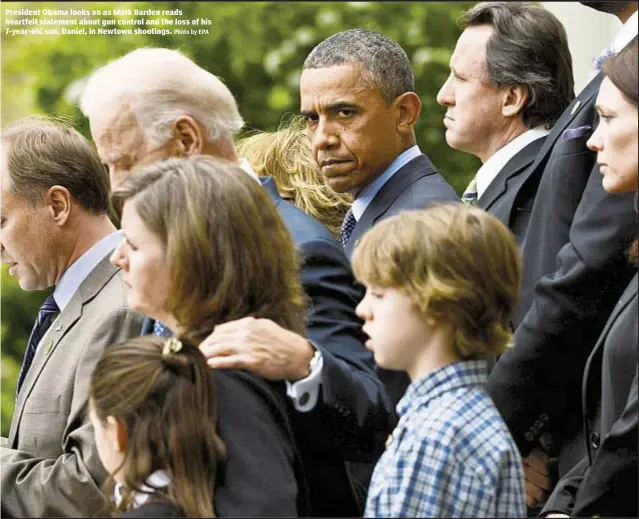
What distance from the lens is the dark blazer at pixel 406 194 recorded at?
15.5 feet

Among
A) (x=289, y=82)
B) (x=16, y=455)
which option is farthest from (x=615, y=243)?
(x=289, y=82)

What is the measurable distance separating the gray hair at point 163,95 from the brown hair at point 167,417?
99cm

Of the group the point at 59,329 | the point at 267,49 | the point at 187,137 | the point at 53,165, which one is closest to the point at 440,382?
the point at 187,137

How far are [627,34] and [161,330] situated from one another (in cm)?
169

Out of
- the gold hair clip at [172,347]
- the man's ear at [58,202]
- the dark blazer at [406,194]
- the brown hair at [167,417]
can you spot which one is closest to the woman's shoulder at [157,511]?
the brown hair at [167,417]

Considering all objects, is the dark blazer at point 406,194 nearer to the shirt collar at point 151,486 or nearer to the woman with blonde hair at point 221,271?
the woman with blonde hair at point 221,271

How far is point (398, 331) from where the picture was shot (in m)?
3.48

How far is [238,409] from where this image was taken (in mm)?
3439

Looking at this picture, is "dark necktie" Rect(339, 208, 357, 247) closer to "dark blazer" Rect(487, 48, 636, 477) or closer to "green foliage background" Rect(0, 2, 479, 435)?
"dark blazer" Rect(487, 48, 636, 477)

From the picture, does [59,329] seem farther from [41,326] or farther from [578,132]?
[578,132]

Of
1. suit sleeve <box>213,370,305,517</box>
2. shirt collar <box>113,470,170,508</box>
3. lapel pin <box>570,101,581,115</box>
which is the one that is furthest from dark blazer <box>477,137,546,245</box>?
shirt collar <box>113,470,170,508</box>

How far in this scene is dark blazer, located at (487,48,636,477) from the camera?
4.26 meters

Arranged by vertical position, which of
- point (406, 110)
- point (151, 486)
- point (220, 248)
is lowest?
point (151, 486)

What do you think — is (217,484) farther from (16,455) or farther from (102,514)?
(16,455)
